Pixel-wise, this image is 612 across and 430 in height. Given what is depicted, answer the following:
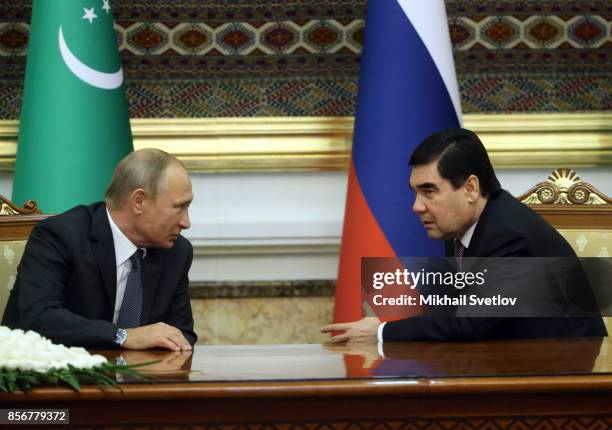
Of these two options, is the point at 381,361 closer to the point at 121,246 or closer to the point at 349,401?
the point at 349,401

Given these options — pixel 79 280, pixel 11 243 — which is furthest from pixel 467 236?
pixel 11 243

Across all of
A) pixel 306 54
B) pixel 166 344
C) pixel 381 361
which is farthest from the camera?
pixel 306 54

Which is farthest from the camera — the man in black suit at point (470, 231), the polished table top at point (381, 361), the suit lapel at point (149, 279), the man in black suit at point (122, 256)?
the suit lapel at point (149, 279)

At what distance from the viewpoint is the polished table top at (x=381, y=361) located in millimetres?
1966

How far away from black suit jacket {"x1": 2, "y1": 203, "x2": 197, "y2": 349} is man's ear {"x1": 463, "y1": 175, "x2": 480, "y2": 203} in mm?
1011

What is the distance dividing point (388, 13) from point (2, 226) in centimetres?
193

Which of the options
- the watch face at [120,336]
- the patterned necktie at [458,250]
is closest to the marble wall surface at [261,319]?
the patterned necktie at [458,250]

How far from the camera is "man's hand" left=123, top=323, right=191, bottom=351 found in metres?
2.74

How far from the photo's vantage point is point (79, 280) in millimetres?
3238

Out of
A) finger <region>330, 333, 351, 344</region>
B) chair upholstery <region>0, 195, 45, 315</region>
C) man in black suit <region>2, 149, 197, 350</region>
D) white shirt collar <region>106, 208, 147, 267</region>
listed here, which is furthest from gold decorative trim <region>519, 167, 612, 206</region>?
chair upholstery <region>0, 195, 45, 315</region>

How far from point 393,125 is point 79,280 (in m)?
1.69

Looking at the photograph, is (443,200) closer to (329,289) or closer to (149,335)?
(149,335)

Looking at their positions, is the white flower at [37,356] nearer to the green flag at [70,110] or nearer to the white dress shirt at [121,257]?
the white dress shirt at [121,257]

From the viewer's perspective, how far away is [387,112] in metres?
4.38
